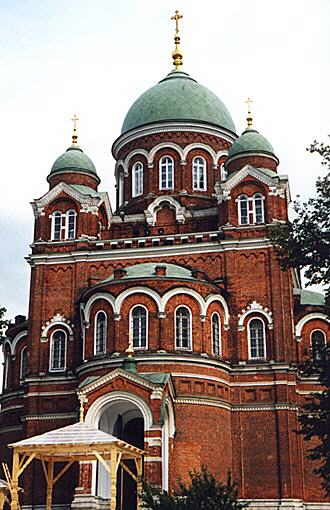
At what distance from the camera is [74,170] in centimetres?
4228

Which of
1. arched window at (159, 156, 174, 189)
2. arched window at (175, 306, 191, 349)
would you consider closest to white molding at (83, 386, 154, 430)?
arched window at (175, 306, 191, 349)

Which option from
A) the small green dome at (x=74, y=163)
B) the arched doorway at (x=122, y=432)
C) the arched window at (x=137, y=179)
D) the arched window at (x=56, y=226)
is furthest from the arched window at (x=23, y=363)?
the arched window at (x=137, y=179)

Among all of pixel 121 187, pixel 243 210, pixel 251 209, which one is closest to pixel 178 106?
pixel 121 187

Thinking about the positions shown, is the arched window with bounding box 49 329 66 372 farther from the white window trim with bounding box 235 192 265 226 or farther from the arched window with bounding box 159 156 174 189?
the arched window with bounding box 159 156 174 189

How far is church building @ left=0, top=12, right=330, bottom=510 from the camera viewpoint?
33.5 m

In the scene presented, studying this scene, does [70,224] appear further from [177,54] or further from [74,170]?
[177,54]

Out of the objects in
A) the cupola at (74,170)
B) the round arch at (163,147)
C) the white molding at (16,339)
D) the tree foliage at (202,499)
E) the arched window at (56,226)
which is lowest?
the tree foliage at (202,499)

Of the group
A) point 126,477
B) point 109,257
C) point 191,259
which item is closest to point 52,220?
point 109,257

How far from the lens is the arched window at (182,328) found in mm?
35125

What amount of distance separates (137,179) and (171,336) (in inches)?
556

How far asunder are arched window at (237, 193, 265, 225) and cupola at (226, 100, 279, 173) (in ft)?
6.48

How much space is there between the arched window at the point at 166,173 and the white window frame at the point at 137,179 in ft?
4.10

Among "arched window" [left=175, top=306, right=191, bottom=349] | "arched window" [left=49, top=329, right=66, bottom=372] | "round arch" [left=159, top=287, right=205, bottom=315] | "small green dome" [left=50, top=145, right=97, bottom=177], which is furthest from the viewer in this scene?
"small green dome" [left=50, top=145, right=97, bottom=177]

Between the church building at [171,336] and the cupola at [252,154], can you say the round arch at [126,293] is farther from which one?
the cupola at [252,154]
